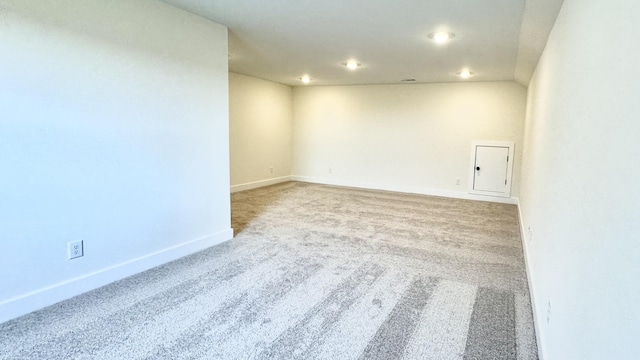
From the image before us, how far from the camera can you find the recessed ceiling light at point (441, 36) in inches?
142

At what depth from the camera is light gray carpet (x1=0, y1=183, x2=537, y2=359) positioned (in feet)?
6.78

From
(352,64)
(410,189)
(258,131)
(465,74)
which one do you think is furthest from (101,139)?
(410,189)

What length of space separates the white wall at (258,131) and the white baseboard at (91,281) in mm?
3418

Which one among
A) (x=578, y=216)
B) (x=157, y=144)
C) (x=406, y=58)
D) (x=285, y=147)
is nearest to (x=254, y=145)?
(x=285, y=147)

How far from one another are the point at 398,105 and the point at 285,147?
8.98 feet

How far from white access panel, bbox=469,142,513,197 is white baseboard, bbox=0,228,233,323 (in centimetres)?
514

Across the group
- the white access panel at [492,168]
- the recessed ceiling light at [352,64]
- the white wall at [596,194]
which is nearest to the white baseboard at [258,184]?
the recessed ceiling light at [352,64]

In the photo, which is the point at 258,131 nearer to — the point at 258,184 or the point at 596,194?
the point at 258,184

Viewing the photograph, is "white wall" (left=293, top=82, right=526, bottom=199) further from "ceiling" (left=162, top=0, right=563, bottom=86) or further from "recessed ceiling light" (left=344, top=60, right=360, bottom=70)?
"recessed ceiling light" (left=344, top=60, right=360, bottom=70)

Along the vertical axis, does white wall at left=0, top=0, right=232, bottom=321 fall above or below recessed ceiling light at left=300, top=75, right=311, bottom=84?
below

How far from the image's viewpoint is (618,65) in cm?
107

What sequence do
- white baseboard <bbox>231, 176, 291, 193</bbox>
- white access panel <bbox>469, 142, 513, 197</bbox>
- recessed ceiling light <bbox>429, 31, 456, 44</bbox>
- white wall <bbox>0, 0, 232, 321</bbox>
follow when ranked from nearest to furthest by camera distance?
white wall <bbox>0, 0, 232, 321</bbox> → recessed ceiling light <bbox>429, 31, 456, 44</bbox> → white access panel <bbox>469, 142, 513, 197</bbox> → white baseboard <bbox>231, 176, 291, 193</bbox>

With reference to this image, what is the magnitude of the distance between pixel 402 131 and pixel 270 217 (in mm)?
3616

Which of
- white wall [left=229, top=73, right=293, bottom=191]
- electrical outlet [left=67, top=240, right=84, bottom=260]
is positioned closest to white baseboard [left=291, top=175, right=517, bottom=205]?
white wall [left=229, top=73, right=293, bottom=191]
